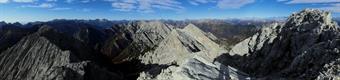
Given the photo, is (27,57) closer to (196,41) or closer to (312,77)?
(196,41)

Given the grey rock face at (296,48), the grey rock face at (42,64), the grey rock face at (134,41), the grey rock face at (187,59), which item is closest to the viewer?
the grey rock face at (187,59)

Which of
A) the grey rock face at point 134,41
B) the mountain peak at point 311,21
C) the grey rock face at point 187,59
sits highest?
the mountain peak at point 311,21

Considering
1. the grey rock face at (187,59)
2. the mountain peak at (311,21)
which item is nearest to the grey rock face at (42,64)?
the grey rock face at (187,59)

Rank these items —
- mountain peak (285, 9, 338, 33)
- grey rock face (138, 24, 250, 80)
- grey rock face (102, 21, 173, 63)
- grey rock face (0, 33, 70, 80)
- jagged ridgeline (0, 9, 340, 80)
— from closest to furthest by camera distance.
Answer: grey rock face (138, 24, 250, 80) < jagged ridgeline (0, 9, 340, 80) < mountain peak (285, 9, 338, 33) < grey rock face (0, 33, 70, 80) < grey rock face (102, 21, 173, 63)

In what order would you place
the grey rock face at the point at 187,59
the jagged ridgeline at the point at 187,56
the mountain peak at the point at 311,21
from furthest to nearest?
1. the mountain peak at the point at 311,21
2. the jagged ridgeline at the point at 187,56
3. the grey rock face at the point at 187,59

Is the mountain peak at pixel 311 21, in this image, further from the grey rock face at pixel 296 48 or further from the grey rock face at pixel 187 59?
the grey rock face at pixel 187 59

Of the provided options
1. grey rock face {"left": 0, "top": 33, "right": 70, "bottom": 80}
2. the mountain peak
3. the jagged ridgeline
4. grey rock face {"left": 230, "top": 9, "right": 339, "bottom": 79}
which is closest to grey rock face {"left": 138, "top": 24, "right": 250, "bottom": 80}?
the jagged ridgeline

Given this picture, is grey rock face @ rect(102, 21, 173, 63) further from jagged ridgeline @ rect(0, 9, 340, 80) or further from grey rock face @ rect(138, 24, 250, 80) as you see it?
grey rock face @ rect(138, 24, 250, 80)

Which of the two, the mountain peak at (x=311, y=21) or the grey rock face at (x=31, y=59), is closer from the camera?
the mountain peak at (x=311, y=21)

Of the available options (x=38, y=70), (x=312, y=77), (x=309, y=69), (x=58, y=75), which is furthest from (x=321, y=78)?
(x=38, y=70)
